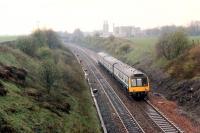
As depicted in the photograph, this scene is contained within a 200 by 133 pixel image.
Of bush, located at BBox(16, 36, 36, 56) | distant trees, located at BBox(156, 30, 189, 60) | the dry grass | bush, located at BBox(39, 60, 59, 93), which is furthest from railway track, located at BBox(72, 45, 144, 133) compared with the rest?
bush, located at BBox(16, 36, 36, 56)

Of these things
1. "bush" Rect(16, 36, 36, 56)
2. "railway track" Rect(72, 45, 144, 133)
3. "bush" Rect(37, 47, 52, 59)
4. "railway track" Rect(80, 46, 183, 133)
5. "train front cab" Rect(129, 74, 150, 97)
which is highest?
"bush" Rect(16, 36, 36, 56)

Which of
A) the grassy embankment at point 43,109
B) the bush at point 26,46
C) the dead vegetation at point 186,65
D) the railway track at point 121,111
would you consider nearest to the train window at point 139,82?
the railway track at point 121,111

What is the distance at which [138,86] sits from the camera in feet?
127

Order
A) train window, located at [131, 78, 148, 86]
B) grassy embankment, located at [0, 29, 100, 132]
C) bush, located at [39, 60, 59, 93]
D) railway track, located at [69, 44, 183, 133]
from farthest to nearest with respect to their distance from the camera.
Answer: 1. train window, located at [131, 78, 148, 86]
2. bush, located at [39, 60, 59, 93]
3. railway track, located at [69, 44, 183, 133]
4. grassy embankment, located at [0, 29, 100, 132]

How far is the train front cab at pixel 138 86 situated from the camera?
38562 mm

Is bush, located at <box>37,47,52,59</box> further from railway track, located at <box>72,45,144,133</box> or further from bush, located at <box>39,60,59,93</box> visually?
bush, located at <box>39,60,59,93</box>

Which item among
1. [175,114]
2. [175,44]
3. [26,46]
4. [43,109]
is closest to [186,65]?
[175,44]

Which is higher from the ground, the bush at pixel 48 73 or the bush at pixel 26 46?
the bush at pixel 26 46

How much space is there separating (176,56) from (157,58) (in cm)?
764

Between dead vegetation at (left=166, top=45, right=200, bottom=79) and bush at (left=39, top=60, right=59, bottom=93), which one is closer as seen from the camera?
bush at (left=39, top=60, right=59, bottom=93)

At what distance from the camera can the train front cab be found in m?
38.6

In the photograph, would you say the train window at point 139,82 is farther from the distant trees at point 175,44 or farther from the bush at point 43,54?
the bush at point 43,54

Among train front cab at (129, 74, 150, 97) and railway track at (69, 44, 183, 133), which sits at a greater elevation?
train front cab at (129, 74, 150, 97)

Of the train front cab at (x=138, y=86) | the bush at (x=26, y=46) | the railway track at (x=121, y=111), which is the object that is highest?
the bush at (x=26, y=46)
